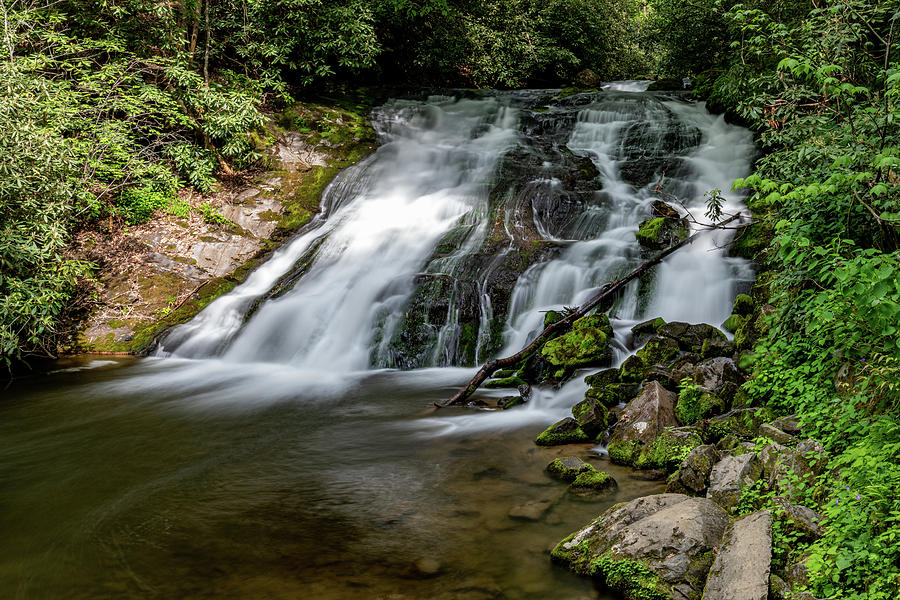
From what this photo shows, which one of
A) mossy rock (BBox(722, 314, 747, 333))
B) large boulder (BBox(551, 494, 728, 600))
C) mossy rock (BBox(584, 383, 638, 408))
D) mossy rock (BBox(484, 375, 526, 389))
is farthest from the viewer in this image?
mossy rock (BBox(484, 375, 526, 389))

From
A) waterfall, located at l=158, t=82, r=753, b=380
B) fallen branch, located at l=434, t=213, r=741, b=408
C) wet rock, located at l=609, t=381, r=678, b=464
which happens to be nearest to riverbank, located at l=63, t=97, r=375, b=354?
waterfall, located at l=158, t=82, r=753, b=380

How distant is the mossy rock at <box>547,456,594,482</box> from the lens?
434 cm

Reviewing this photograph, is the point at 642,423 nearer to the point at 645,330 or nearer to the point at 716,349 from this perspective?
the point at 716,349

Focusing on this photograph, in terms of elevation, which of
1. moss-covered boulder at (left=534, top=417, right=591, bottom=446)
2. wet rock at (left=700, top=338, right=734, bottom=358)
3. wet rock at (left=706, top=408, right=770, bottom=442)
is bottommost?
moss-covered boulder at (left=534, top=417, right=591, bottom=446)

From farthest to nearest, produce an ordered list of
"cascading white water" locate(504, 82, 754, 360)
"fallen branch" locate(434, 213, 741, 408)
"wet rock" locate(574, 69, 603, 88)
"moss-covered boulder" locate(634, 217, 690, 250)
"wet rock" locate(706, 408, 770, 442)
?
"wet rock" locate(574, 69, 603, 88), "moss-covered boulder" locate(634, 217, 690, 250), "cascading white water" locate(504, 82, 754, 360), "fallen branch" locate(434, 213, 741, 408), "wet rock" locate(706, 408, 770, 442)

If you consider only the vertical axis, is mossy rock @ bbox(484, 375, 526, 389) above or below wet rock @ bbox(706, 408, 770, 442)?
below

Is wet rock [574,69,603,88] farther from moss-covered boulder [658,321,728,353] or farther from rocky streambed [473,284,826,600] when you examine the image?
moss-covered boulder [658,321,728,353]

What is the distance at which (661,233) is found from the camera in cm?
958

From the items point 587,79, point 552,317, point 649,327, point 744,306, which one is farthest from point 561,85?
point 744,306

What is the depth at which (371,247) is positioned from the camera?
11094 millimetres

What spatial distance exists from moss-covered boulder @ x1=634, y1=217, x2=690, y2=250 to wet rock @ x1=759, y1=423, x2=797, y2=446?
596 cm

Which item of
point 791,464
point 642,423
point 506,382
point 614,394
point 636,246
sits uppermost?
point 636,246

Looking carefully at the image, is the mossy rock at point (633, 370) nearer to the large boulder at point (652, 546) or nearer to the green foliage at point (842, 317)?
the green foliage at point (842, 317)

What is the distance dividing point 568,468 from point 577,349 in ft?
8.57
